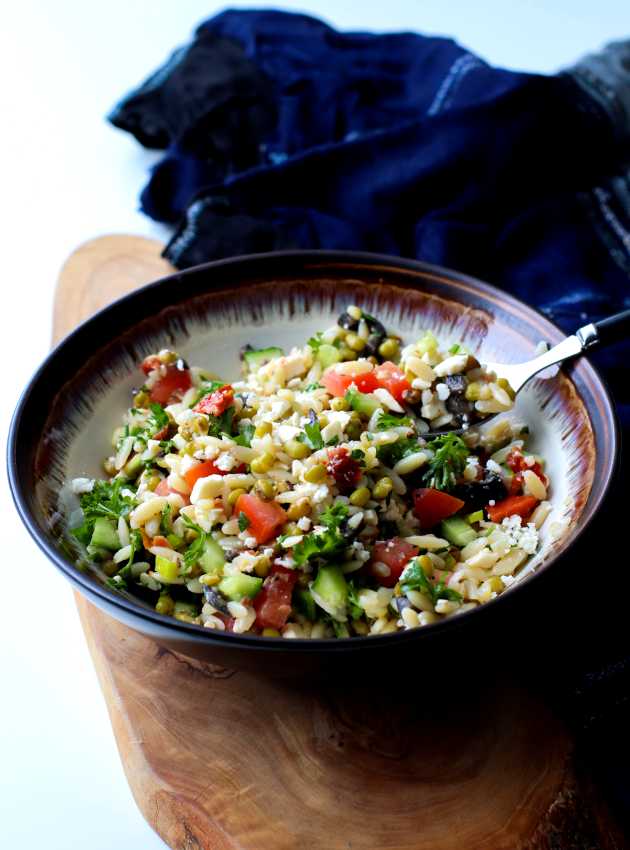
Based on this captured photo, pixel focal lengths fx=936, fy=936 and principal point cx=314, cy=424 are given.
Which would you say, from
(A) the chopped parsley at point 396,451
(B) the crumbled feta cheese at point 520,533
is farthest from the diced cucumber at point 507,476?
(A) the chopped parsley at point 396,451

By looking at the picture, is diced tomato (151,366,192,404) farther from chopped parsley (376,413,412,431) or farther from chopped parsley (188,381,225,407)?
chopped parsley (376,413,412,431)

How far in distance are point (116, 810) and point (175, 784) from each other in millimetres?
263

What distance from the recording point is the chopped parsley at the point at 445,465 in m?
2.79

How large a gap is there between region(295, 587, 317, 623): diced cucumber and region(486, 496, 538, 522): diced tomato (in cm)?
64

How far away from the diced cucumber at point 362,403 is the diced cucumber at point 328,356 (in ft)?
0.97

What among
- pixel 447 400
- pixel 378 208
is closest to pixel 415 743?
pixel 447 400

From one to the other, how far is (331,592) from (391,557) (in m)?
0.22

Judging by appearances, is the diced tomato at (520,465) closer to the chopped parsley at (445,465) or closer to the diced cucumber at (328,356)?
the chopped parsley at (445,465)

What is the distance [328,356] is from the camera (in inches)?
126

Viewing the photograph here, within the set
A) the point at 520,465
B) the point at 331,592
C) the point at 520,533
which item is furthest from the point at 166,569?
the point at 520,465

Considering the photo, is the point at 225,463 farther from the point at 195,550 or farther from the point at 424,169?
the point at 424,169

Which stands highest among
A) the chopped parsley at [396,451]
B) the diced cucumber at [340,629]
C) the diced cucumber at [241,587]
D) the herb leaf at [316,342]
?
the herb leaf at [316,342]

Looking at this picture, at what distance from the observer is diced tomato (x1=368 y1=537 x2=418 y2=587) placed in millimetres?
2609

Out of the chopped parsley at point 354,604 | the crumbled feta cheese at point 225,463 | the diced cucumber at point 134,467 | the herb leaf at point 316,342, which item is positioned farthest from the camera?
the herb leaf at point 316,342
